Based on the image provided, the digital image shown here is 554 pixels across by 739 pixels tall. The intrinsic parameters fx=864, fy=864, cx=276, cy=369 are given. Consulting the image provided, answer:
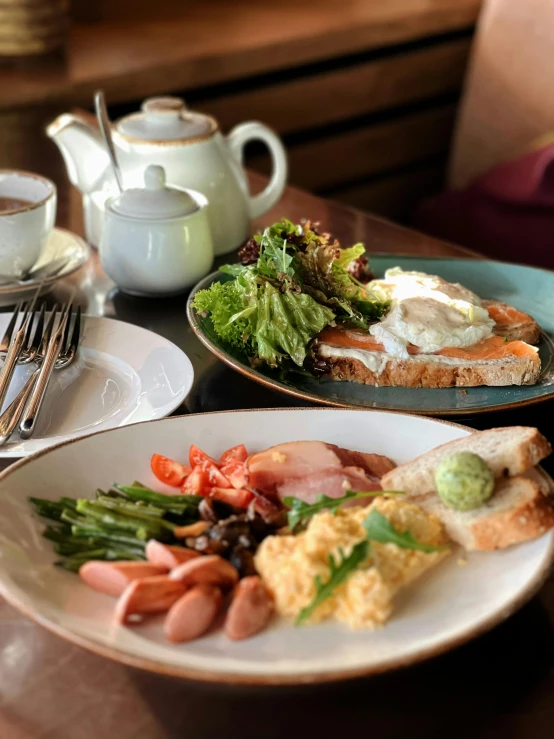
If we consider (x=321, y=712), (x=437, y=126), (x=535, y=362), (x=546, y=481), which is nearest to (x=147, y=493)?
(x=321, y=712)

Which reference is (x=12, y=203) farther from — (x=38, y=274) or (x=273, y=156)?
(x=273, y=156)

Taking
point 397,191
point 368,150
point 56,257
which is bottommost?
point 397,191

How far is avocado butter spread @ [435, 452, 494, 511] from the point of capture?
1.00 m

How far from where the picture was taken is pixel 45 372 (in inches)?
55.6

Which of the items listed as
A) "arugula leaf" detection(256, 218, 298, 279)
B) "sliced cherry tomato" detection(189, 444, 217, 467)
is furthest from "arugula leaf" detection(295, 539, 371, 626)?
"arugula leaf" detection(256, 218, 298, 279)

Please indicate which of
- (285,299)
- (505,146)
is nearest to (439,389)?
(285,299)

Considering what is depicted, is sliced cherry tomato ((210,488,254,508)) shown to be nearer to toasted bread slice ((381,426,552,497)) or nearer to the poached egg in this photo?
toasted bread slice ((381,426,552,497))

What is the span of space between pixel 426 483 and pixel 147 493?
0.34m

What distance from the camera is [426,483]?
1055mm

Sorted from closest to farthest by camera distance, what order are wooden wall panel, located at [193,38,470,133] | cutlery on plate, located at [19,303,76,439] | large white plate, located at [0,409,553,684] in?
large white plate, located at [0,409,553,684]
cutlery on plate, located at [19,303,76,439]
wooden wall panel, located at [193,38,470,133]

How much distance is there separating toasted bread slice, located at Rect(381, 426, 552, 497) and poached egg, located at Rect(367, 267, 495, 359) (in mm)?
413

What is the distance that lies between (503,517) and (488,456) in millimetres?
109

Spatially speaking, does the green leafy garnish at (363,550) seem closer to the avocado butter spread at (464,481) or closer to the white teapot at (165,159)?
the avocado butter spread at (464,481)

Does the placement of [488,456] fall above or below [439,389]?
above
